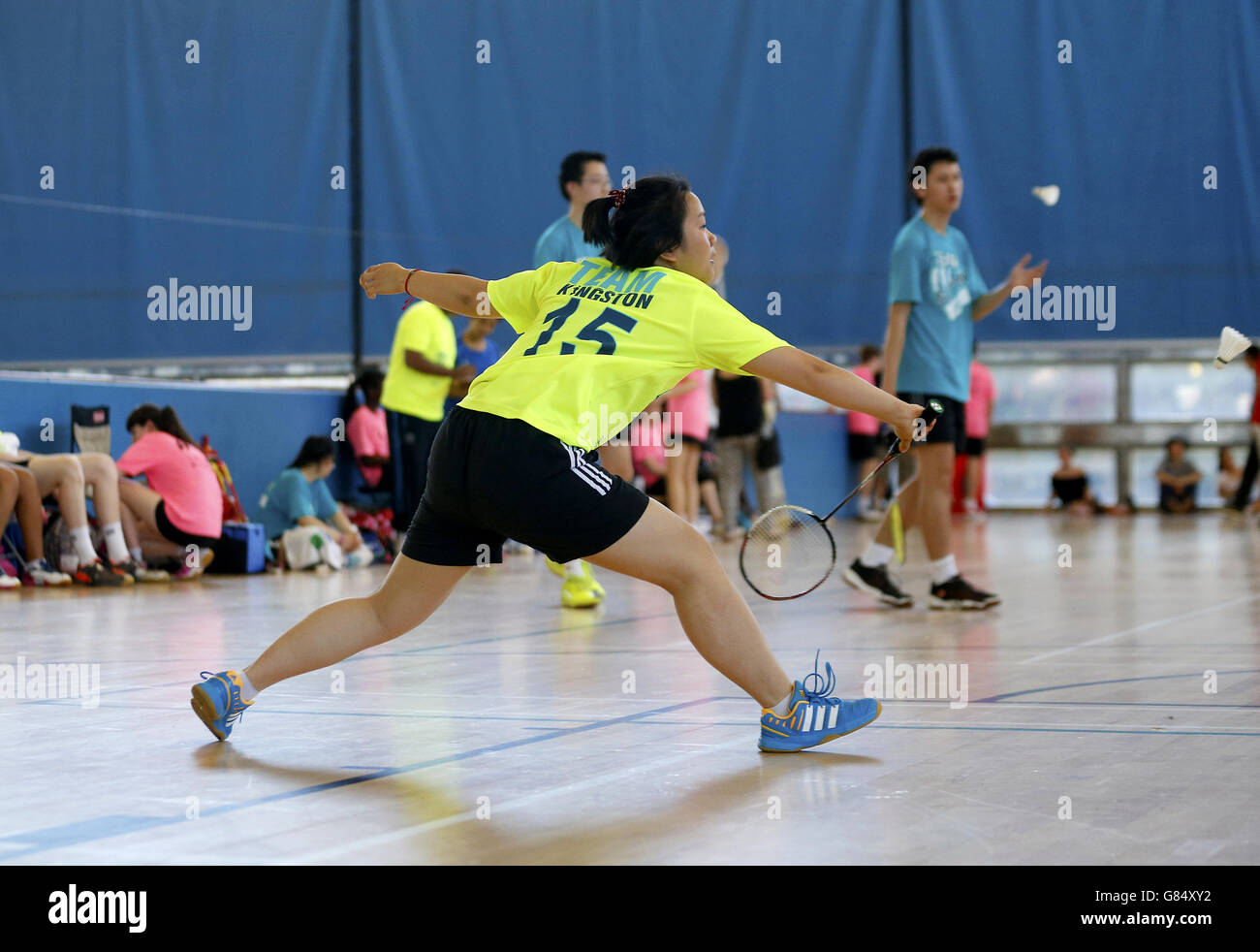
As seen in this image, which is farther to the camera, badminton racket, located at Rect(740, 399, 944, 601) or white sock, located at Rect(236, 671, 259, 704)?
badminton racket, located at Rect(740, 399, 944, 601)

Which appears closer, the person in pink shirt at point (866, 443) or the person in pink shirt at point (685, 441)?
the person in pink shirt at point (685, 441)

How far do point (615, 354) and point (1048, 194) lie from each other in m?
10.7

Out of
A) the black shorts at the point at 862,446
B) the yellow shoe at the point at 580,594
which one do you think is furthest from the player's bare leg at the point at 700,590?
the black shorts at the point at 862,446

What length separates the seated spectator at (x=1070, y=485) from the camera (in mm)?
18312

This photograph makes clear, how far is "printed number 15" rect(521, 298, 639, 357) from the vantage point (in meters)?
3.29

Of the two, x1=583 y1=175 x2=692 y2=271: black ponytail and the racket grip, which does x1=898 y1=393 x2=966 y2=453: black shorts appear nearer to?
the racket grip

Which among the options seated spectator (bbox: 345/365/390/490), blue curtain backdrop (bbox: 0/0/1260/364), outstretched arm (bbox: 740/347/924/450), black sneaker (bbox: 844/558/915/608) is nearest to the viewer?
outstretched arm (bbox: 740/347/924/450)

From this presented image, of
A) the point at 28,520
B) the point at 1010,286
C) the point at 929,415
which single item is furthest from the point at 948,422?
the point at 28,520

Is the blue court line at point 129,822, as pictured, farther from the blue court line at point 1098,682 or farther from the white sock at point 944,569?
the white sock at point 944,569

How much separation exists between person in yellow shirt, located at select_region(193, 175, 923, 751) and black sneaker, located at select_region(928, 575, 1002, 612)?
128 inches

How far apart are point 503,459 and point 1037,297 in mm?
12079

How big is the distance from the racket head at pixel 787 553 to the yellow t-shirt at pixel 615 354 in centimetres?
77

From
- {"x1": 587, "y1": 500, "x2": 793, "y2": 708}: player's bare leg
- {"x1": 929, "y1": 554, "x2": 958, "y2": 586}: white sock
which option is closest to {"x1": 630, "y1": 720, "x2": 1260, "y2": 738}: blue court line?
{"x1": 587, "y1": 500, "x2": 793, "y2": 708}: player's bare leg
